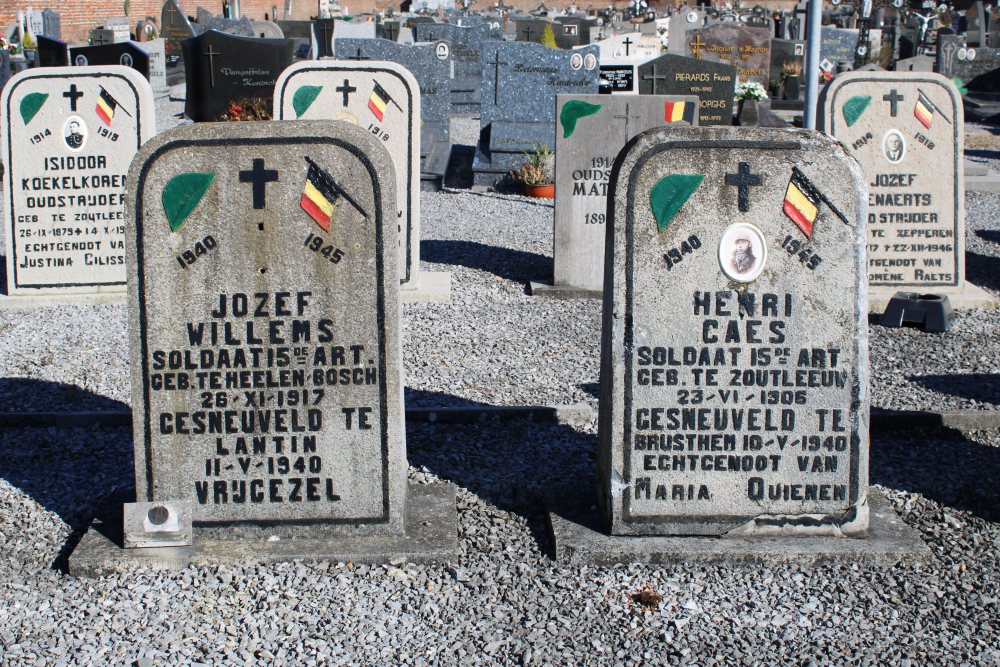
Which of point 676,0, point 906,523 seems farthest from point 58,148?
point 676,0

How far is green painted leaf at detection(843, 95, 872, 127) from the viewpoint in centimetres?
765

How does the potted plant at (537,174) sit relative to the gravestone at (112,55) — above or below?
below

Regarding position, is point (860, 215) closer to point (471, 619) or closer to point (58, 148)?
point (471, 619)

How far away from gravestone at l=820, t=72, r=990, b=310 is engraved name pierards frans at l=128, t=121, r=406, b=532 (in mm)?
4756

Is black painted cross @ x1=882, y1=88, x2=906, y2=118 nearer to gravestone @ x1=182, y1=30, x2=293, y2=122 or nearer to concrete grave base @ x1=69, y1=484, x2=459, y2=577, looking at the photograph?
concrete grave base @ x1=69, y1=484, x2=459, y2=577

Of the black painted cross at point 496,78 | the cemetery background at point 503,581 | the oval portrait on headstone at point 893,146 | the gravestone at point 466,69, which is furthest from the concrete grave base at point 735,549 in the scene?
the gravestone at point 466,69

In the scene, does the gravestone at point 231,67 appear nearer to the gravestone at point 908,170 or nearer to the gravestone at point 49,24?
the gravestone at point 908,170

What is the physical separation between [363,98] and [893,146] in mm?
3737

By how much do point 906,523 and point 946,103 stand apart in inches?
175

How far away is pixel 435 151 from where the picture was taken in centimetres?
1399

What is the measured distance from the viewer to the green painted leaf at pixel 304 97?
7.70 m

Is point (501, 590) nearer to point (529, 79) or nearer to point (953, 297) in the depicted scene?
point (953, 297)

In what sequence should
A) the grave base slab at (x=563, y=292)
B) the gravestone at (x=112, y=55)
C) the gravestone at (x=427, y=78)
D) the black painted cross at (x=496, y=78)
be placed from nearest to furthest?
the grave base slab at (x=563, y=292)
the gravestone at (x=427, y=78)
the black painted cross at (x=496, y=78)
the gravestone at (x=112, y=55)

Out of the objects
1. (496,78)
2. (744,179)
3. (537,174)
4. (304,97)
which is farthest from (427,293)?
(496,78)
